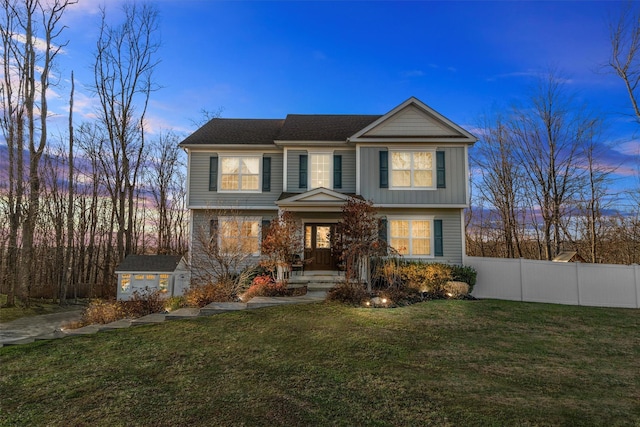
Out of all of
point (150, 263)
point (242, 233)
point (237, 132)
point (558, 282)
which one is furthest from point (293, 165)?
point (558, 282)

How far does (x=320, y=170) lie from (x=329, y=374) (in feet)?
36.6

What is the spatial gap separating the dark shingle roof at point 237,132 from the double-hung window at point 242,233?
3.59m

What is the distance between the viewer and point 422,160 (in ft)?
48.6

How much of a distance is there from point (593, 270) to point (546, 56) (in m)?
11.8

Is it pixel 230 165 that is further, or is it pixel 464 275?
pixel 230 165

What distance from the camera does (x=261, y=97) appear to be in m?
29.2

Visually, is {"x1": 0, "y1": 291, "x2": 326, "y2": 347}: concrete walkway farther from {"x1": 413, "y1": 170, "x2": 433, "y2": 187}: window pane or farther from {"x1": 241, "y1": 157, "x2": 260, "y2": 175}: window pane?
{"x1": 241, "y1": 157, "x2": 260, "y2": 175}: window pane

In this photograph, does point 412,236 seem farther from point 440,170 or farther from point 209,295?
point 209,295

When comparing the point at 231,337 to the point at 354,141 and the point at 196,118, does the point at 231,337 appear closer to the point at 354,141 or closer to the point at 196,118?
the point at 354,141

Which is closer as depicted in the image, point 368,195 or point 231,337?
point 231,337

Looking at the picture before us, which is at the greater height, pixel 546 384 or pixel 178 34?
pixel 178 34

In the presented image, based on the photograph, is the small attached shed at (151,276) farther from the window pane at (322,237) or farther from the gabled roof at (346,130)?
the window pane at (322,237)

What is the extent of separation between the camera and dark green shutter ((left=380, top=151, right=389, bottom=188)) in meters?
14.7

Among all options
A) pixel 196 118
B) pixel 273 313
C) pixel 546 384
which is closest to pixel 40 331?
pixel 273 313
